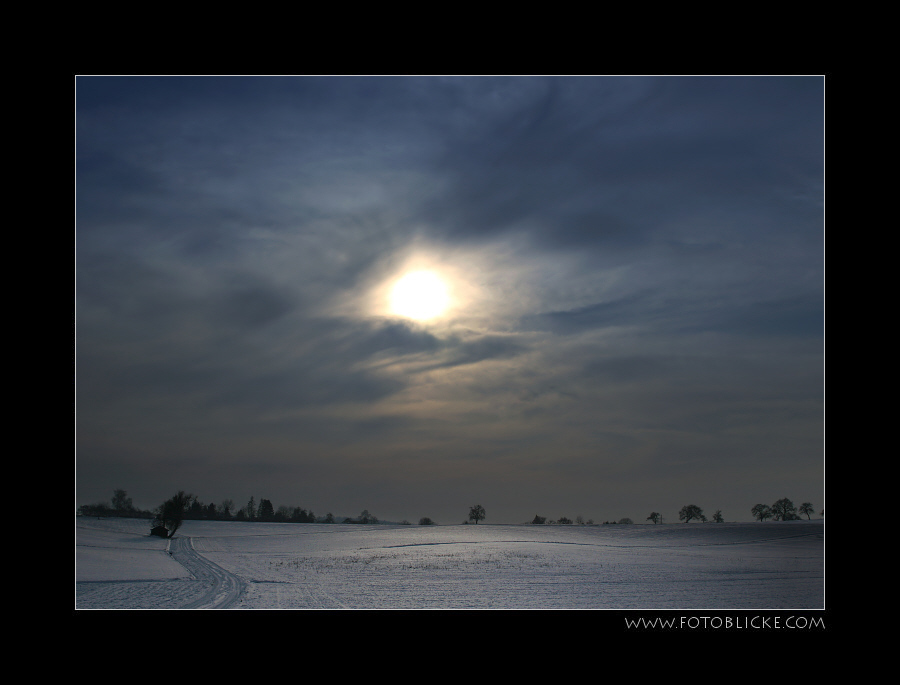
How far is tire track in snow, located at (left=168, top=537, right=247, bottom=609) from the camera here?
14.4 metres

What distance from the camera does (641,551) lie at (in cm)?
3222

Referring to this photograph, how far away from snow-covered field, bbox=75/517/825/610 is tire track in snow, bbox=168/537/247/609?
0.05 metres

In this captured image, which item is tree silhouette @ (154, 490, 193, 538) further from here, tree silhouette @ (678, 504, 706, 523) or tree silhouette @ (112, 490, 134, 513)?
tree silhouette @ (678, 504, 706, 523)

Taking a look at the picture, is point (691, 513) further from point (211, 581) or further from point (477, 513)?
point (211, 581)

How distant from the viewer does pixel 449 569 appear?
21641 mm

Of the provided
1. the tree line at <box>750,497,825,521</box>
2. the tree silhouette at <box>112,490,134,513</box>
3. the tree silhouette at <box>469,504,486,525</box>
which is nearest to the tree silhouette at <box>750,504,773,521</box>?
the tree line at <box>750,497,825,521</box>

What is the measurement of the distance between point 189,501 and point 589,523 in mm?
35500

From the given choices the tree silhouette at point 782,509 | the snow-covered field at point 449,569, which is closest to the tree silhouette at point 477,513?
the snow-covered field at point 449,569

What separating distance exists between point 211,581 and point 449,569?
8.80m
